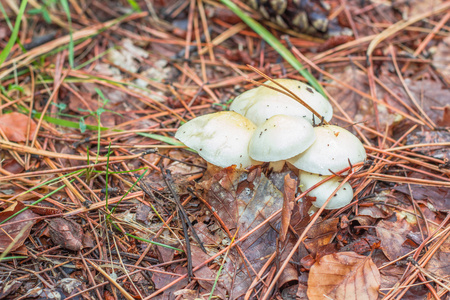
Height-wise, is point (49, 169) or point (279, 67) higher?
point (279, 67)

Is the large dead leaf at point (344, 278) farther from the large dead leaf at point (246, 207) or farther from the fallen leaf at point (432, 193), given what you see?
the fallen leaf at point (432, 193)

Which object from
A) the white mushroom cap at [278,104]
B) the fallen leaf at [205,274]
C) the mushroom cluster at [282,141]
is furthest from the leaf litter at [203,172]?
the white mushroom cap at [278,104]

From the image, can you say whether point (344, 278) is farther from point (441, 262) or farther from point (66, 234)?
point (66, 234)

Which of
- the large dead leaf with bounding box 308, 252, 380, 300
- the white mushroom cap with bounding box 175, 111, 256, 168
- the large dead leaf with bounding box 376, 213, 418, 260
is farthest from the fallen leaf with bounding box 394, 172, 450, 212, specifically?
the white mushroom cap with bounding box 175, 111, 256, 168

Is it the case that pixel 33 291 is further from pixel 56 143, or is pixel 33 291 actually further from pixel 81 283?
pixel 56 143

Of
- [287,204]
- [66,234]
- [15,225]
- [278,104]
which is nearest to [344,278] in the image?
[287,204]

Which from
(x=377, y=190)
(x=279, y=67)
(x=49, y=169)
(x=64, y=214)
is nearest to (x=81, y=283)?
(x=64, y=214)
